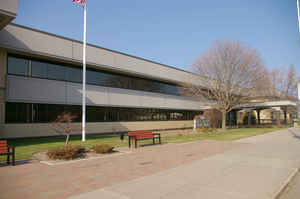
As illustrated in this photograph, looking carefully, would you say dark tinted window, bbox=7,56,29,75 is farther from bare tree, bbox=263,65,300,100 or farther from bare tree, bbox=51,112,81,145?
bare tree, bbox=263,65,300,100

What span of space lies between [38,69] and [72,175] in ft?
52.0

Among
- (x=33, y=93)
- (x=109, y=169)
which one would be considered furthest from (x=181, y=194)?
(x=33, y=93)

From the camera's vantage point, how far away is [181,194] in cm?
529

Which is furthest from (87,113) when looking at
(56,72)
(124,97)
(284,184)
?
(284,184)

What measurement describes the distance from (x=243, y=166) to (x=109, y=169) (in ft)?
16.0

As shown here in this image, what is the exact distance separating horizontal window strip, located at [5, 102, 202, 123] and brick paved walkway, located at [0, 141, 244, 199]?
38.5 feet

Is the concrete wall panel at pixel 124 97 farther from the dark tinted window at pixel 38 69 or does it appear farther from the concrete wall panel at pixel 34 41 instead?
the dark tinted window at pixel 38 69

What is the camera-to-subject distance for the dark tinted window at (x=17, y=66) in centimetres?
1846

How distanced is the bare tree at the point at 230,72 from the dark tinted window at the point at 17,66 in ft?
69.5

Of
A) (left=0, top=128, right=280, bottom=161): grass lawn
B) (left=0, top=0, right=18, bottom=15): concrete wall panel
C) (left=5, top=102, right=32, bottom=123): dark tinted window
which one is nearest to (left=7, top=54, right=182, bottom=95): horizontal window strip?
(left=5, top=102, right=32, bottom=123): dark tinted window

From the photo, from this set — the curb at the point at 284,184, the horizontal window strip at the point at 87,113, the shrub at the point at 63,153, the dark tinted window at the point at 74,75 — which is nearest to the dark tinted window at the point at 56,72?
the dark tinted window at the point at 74,75

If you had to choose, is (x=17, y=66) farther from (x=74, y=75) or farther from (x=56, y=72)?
(x=74, y=75)

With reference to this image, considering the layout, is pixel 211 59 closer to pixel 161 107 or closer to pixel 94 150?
pixel 161 107

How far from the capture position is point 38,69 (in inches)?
790
